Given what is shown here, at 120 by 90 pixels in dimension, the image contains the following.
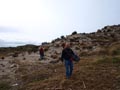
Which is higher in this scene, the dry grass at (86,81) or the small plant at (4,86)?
the dry grass at (86,81)

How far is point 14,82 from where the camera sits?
1491cm

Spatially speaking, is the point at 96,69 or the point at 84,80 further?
the point at 96,69

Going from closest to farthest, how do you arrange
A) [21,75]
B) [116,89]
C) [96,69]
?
[116,89] < [96,69] < [21,75]

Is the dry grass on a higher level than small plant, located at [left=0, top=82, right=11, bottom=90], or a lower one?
higher

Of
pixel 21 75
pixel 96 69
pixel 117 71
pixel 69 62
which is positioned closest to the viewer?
pixel 69 62

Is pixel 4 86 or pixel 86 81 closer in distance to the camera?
pixel 86 81

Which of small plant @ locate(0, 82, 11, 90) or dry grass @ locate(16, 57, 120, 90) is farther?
small plant @ locate(0, 82, 11, 90)

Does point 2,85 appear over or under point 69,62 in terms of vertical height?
under

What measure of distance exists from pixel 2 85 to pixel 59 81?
3.58m

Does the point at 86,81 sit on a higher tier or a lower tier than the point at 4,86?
higher

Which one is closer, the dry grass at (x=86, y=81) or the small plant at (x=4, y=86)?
the dry grass at (x=86, y=81)

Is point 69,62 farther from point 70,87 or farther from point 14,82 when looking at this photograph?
point 14,82

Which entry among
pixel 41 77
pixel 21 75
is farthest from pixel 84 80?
pixel 21 75

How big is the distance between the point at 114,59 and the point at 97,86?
6.43 m
